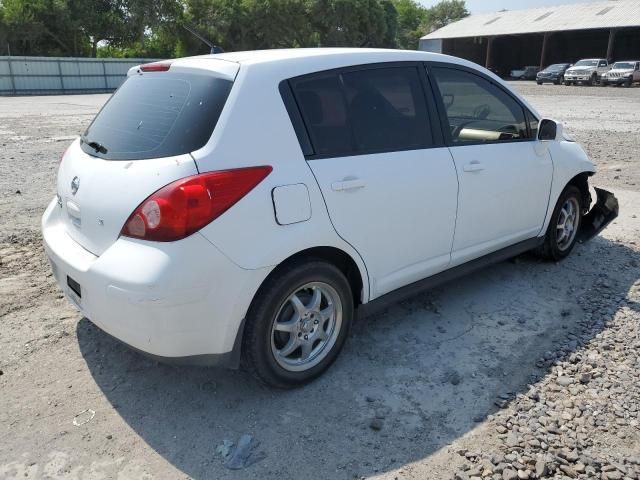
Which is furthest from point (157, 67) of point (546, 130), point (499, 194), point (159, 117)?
point (546, 130)

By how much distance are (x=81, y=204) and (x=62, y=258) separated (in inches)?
12.4

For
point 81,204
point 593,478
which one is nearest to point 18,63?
point 81,204

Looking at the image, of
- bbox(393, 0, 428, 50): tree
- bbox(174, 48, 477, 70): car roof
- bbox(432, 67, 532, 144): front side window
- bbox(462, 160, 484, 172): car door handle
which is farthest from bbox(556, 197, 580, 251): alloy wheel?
bbox(393, 0, 428, 50): tree

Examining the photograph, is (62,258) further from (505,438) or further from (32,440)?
(505,438)

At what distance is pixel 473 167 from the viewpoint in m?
3.76

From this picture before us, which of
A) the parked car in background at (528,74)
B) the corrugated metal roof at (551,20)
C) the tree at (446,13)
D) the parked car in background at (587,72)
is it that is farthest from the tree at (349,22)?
the tree at (446,13)

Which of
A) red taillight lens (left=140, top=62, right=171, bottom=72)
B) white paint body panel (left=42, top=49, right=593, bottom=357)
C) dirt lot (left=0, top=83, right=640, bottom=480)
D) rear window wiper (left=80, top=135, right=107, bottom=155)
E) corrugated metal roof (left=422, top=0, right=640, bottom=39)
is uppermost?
corrugated metal roof (left=422, top=0, right=640, bottom=39)

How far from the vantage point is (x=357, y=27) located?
59.3 m

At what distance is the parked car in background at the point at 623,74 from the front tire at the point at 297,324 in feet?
132

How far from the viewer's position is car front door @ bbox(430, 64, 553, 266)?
3.77 meters

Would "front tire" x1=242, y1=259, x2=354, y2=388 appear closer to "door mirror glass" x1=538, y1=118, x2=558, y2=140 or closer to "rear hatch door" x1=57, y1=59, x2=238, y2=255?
"rear hatch door" x1=57, y1=59, x2=238, y2=255

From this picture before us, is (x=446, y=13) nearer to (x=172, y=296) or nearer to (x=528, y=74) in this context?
(x=528, y=74)

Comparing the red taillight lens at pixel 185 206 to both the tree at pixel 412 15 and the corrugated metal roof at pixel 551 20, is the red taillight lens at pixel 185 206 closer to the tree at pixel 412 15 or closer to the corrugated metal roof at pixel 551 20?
the corrugated metal roof at pixel 551 20

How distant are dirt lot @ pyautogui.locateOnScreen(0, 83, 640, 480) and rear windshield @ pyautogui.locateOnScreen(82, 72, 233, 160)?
1335 millimetres
